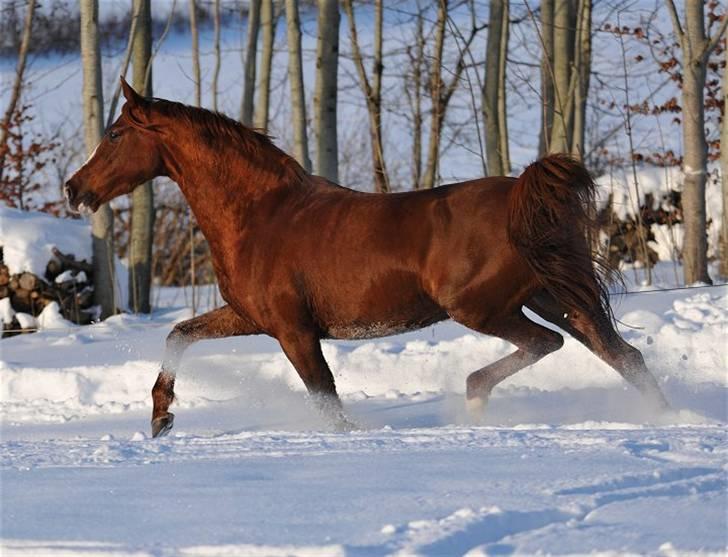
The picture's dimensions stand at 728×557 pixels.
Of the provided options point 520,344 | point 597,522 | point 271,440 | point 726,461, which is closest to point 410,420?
point 520,344

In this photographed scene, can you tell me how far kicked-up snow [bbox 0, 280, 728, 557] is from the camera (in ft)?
10.3

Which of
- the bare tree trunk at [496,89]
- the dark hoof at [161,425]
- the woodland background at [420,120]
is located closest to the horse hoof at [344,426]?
the dark hoof at [161,425]

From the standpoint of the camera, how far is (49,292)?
38.7ft

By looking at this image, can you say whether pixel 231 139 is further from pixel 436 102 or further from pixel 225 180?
pixel 436 102

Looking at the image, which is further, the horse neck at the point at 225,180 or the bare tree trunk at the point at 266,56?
the bare tree trunk at the point at 266,56

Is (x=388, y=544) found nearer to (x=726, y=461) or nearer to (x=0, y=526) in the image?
(x=0, y=526)

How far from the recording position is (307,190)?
20.6 ft

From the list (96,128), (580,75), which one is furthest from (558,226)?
(580,75)

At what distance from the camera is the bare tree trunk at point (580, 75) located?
13.0 metres

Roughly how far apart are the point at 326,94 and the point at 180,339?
5.53 meters

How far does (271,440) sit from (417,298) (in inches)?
53.2

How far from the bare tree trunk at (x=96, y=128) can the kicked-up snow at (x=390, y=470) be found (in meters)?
4.15

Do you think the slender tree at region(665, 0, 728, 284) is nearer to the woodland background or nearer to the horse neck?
the woodland background

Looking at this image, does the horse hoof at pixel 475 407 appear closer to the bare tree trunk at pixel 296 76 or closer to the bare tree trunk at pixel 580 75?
the bare tree trunk at pixel 296 76
